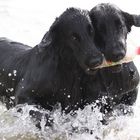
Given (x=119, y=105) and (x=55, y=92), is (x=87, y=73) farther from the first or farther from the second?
(x=119, y=105)

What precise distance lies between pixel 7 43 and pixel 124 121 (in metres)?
1.63

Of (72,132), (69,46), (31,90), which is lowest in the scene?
(72,132)

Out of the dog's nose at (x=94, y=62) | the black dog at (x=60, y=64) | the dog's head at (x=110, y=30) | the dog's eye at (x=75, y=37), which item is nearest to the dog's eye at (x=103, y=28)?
the dog's head at (x=110, y=30)

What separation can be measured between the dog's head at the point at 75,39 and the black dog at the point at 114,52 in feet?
0.39

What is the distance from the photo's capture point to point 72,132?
6.05m

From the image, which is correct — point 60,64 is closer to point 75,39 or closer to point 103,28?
point 75,39

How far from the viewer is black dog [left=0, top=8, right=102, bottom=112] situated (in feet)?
17.5

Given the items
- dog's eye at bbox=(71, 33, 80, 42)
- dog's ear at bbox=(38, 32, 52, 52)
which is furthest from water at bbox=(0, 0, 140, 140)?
dog's eye at bbox=(71, 33, 80, 42)

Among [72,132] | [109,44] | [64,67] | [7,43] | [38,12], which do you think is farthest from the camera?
[38,12]

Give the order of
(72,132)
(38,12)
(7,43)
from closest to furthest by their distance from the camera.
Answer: (72,132) → (7,43) → (38,12)

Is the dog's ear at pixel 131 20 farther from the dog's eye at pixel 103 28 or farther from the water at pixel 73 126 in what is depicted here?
the dog's eye at pixel 103 28

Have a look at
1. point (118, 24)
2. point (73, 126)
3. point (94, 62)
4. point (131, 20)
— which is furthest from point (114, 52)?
point (73, 126)

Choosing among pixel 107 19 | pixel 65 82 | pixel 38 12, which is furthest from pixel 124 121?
pixel 38 12

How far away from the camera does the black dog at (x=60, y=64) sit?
17.5 feet
